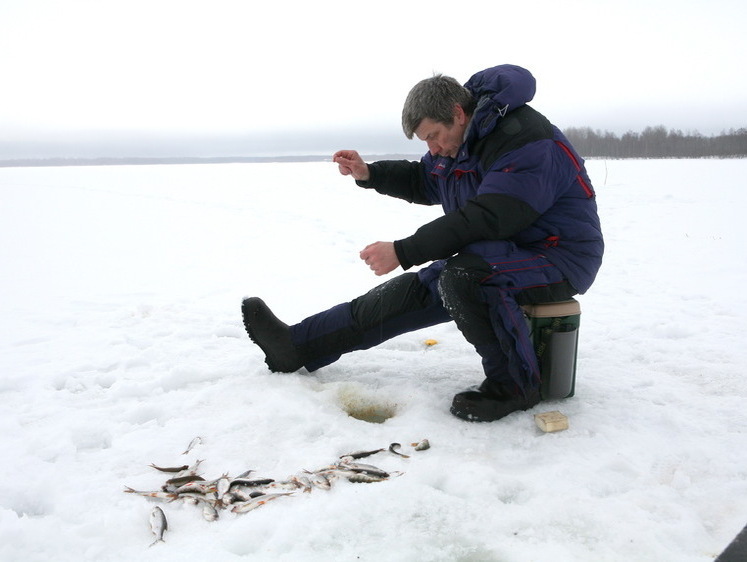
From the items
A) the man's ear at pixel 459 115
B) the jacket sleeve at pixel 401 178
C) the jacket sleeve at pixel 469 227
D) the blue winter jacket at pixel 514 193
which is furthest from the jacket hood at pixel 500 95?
the jacket sleeve at pixel 401 178

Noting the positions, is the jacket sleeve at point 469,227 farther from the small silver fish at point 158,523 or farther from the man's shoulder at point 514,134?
the small silver fish at point 158,523

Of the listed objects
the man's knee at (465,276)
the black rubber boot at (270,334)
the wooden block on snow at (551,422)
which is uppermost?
the man's knee at (465,276)

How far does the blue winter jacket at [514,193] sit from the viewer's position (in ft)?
9.80

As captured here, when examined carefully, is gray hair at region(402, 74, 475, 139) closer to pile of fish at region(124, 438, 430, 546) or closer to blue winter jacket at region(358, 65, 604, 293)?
blue winter jacket at region(358, 65, 604, 293)

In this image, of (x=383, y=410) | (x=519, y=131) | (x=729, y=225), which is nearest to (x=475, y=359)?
(x=383, y=410)

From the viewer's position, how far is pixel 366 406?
3.45 meters

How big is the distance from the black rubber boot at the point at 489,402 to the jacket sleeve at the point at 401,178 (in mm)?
1440

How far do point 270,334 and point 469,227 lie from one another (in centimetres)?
147

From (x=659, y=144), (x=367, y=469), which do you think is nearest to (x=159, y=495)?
(x=367, y=469)

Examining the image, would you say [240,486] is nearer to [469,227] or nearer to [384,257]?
[384,257]

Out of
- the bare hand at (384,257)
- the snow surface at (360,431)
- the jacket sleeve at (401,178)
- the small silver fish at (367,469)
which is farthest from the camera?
the jacket sleeve at (401,178)

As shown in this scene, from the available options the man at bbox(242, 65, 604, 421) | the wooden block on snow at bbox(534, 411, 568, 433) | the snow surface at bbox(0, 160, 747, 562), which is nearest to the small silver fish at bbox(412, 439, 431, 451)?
the snow surface at bbox(0, 160, 747, 562)

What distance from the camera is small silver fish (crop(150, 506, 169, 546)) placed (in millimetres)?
2260

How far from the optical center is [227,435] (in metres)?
3.01
